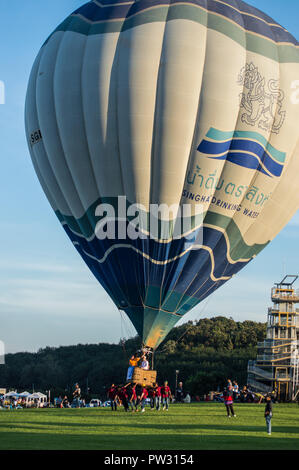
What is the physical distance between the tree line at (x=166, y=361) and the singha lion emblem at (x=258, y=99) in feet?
142

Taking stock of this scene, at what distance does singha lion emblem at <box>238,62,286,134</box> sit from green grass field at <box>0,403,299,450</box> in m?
12.7

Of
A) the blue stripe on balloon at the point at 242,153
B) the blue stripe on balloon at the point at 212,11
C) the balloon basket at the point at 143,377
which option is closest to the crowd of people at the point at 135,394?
the balloon basket at the point at 143,377

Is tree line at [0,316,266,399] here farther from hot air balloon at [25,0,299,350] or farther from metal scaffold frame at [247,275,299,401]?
hot air balloon at [25,0,299,350]

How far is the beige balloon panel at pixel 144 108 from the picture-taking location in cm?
3114

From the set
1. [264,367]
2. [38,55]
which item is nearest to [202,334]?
[264,367]

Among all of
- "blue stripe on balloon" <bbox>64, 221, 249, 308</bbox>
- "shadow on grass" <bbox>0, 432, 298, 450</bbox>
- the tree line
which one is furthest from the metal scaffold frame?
"shadow on grass" <bbox>0, 432, 298, 450</bbox>

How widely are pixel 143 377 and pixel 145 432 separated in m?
7.97

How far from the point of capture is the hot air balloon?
31.3 metres

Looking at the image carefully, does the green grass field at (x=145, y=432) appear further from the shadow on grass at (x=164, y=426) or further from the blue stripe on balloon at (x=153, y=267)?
the blue stripe on balloon at (x=153, y=267)

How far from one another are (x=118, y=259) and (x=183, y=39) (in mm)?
9828

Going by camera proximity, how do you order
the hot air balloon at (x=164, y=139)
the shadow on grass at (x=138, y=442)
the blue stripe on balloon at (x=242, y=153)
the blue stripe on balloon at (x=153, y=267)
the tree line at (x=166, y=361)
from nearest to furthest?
the shadow on grass at (x=138, y=442)
the hot air balloon at (x=164, y=139)
the blue stripe on balloon at (x=242, y=153)
the blue stripe on balloon at (x=153, y=267)
the tree line at (x=166, y=361)

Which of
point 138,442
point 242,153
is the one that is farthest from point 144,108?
point 138,442

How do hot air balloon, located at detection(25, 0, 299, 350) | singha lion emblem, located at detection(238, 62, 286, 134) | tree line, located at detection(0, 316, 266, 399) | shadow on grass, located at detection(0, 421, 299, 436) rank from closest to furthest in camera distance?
shadow on grass, located at detection(0, 421, 299, 436)
hot air balloon, located at detection(25, 0, 299, 350)
singha lion emblem, located at detection(238, 62, 286, 134)
tree line, located at detection(0, 316, 266, 399)

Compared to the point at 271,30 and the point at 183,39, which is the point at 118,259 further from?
the point at 271,30
